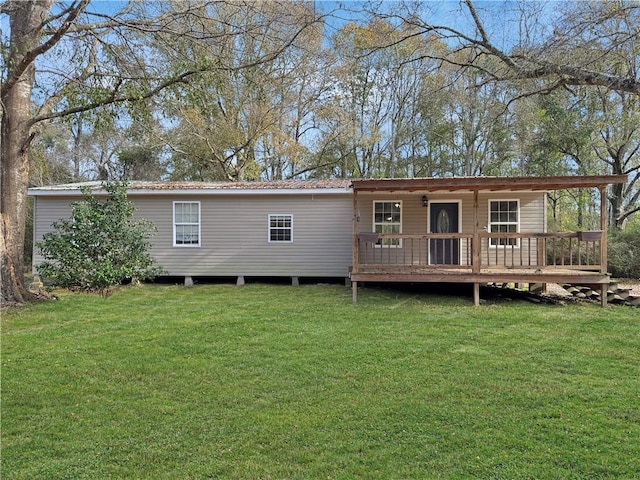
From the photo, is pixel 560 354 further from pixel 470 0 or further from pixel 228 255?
pixel 228 255

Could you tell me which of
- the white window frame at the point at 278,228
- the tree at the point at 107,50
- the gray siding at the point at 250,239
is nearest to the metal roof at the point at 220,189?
the gray siding at the point at 250,239

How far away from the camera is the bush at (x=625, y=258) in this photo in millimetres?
12203

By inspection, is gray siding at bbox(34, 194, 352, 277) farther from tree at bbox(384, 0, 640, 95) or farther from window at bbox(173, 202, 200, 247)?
tree at bbox(384, 0, 640, 95)

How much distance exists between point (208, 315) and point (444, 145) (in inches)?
775

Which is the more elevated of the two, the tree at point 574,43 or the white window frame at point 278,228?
the tree at point 574,43

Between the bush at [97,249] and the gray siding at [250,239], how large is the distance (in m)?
5.53

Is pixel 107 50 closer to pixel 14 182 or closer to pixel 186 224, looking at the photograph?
pixel 14 182

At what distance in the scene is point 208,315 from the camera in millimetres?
7141

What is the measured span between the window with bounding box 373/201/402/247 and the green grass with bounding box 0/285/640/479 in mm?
4122

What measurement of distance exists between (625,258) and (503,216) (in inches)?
198

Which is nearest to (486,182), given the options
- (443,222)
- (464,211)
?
(464,211)

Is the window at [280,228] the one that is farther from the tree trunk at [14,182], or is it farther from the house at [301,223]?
the tree trunk at [14,182]

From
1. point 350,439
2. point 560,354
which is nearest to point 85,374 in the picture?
point 350,439

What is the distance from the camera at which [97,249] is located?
16.2 feet
